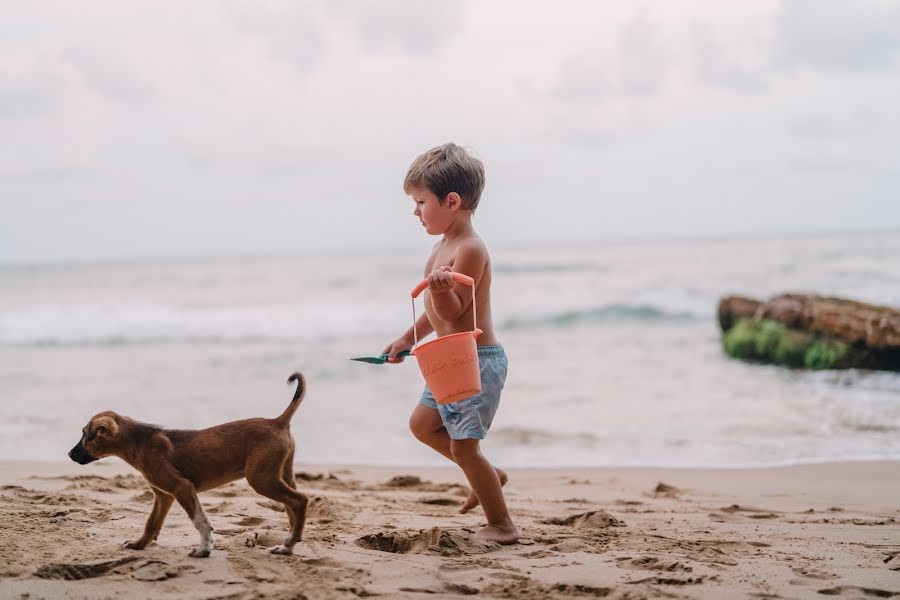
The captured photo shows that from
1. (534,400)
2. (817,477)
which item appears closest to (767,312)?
(534,400)

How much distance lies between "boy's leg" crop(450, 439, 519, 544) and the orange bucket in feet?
1.20

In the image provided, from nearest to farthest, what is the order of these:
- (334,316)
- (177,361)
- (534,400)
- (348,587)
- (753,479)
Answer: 1. (348,587)
2. (753,479)
3. (534,400)
4. (177,361)
5. (334,316)

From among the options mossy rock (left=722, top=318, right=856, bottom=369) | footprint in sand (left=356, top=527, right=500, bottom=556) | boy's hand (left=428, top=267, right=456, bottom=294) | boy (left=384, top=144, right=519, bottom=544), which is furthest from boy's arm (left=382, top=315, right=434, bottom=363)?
mossy rock (left=722, top=318, right=856, bottom=369)

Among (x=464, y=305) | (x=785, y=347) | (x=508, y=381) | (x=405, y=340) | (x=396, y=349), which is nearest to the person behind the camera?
(x=464, y=305)

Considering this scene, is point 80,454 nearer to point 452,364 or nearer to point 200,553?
point 200,553

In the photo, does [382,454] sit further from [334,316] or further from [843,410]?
[334,316]

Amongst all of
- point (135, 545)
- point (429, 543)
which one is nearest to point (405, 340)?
point (429, 543)

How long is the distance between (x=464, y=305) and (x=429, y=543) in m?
0.98

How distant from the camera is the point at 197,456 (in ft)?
10.3

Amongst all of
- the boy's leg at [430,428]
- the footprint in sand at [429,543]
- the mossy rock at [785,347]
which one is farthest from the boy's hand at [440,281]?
the mossy rock at [785,347]

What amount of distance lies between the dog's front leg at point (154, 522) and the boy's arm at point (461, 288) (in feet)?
4.23

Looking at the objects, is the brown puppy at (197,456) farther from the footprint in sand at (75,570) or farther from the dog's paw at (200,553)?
the footprint in sand at (75,570)

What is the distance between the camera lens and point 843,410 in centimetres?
748

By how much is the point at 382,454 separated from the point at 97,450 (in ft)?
10.6
